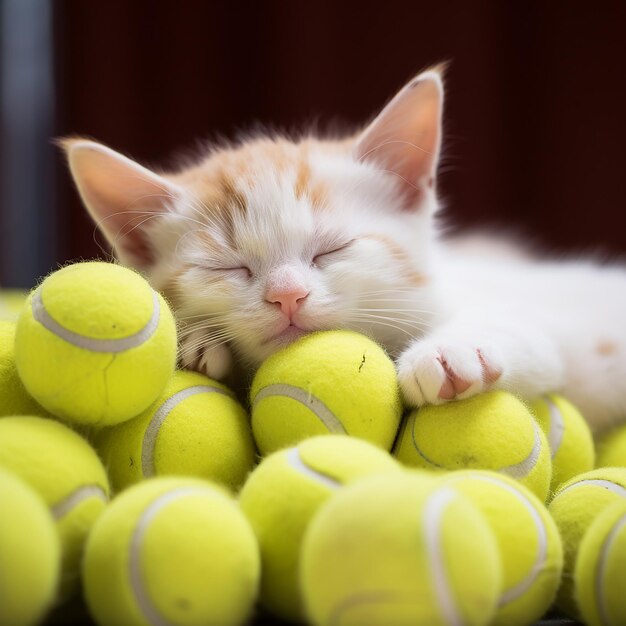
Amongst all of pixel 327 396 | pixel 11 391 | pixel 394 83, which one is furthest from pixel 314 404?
pixel 394 83

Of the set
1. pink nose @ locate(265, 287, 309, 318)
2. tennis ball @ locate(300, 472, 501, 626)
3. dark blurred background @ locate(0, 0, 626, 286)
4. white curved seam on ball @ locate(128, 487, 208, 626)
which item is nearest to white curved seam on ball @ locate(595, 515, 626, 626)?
tennis ball @ locate(300, 472, 501, 626)

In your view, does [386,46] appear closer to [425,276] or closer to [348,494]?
[425,276]

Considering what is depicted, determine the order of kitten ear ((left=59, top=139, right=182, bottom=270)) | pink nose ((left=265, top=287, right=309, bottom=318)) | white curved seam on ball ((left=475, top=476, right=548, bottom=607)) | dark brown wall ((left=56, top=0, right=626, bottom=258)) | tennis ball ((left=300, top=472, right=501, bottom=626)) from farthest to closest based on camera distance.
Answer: dark brown wall ((left=56, top=0, right=626, bottom=258)) → kitten ear ((left=59, top=139, right=182, bottom=270)) → pink nose ((left=265, top=287, right=309, bottom=318)) → white curved seam on ball ((left=475, top=476, right=548, bottom=607)) → tennis ball ((left=300, top=472, right=501, bottom=626))

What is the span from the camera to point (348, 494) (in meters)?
0.65

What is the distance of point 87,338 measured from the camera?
832 millimetres

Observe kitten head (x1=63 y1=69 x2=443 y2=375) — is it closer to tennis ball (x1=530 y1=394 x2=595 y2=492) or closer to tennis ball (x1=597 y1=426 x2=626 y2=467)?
tennis ball (x1=530 y1=394 x2=595 y2=492)

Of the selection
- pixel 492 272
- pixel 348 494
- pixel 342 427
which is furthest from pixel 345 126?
pixel 348 494

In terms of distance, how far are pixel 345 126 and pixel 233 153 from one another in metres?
1.33

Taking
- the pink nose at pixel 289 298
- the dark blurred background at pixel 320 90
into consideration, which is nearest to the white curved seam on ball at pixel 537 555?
the pink nose at pixel 289 298

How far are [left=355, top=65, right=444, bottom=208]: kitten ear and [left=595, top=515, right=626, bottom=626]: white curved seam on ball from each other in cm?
72

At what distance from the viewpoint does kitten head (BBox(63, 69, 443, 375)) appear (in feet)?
3.53

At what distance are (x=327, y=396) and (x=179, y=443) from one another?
19cm

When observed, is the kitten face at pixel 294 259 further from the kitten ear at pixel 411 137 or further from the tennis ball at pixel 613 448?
the tennis ball at pixel 613 448

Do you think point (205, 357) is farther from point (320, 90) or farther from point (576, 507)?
point (320, 90)
